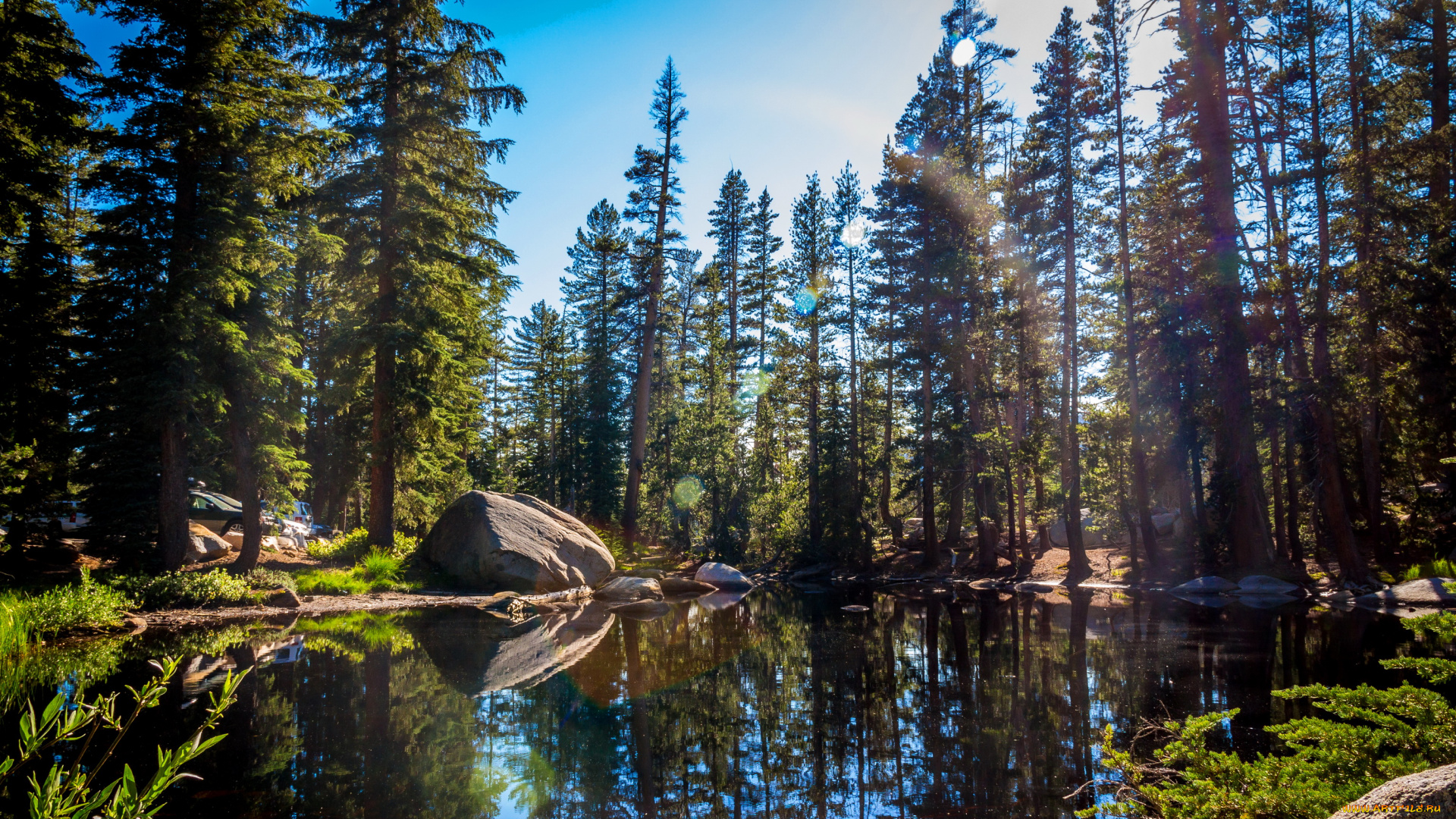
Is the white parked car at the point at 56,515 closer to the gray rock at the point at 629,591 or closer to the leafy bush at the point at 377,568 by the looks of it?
the leafy bush at the point at 377,568

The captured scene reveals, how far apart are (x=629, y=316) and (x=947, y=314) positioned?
11707 millimetres

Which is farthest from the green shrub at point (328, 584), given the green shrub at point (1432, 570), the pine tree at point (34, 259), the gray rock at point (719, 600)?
the green shrub at point (1432, 570)

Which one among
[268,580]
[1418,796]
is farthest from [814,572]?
[1418,796]

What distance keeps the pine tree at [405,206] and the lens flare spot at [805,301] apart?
49.8 feet

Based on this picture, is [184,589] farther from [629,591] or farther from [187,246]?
[629,591]

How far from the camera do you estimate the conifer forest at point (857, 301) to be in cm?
1409

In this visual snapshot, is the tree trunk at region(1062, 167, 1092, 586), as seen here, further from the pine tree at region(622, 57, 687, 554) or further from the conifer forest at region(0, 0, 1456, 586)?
the pine tree at region(622, 57, 687, 554)

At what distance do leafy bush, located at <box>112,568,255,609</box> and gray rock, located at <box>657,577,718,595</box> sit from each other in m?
10.8

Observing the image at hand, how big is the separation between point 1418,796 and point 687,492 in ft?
90.4

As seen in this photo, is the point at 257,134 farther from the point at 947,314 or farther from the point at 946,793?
the point at 947,314

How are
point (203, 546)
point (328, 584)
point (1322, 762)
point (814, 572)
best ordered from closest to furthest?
point (1322, 762), point (328, 584), point (203, 546), point (814, 572)

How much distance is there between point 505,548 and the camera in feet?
58.0

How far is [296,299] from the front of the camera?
24391mm

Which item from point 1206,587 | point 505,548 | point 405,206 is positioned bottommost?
point 1206,587
